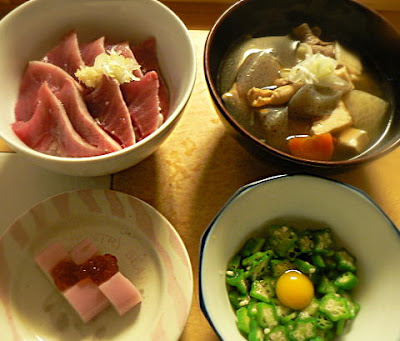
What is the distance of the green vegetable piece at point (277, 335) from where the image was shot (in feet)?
3.51

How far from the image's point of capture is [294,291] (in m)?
1.11

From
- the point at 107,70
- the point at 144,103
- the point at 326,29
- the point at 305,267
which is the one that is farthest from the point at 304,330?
the point at 326,29

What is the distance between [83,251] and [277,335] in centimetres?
51

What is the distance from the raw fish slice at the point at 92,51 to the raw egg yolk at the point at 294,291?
30.2 inches

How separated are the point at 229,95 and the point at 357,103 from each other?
366mm

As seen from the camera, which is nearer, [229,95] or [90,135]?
[90,135]

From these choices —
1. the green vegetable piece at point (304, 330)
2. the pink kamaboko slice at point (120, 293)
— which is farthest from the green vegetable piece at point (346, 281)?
the pink kamaboko slice at point (120, 293)

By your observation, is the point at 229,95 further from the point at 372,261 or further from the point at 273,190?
the point at 372,261

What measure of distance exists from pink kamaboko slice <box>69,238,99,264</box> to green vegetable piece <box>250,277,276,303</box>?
40 cm

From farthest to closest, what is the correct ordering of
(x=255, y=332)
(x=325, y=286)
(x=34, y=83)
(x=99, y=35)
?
(x=99, y=35) → (x=34, y=83) → (x=325, y=286) → (x=255, y=332)

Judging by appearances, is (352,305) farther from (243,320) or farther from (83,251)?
(83,251)

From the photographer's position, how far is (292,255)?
3.88 feet

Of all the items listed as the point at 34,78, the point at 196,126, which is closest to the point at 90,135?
the point at 34,78

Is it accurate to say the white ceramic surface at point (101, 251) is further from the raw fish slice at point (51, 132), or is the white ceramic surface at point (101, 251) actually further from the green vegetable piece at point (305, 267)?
the green vegetable piece at point (305, 267)
